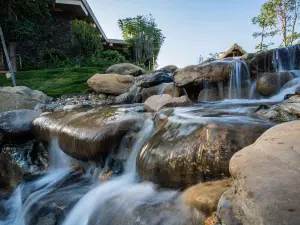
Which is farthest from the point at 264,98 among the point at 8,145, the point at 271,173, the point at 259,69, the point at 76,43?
the point at 76,43

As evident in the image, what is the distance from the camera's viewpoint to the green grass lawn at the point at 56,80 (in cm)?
915

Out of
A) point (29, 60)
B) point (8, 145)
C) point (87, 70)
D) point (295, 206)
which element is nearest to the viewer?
point (295, 206)

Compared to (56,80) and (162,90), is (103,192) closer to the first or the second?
(162,90)

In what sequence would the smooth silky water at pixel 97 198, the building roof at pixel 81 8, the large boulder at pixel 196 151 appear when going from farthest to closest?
the building roof at pixel 81 8 < the large boulder at pixel 196 151 < the smooth silky water at pixel 97 198

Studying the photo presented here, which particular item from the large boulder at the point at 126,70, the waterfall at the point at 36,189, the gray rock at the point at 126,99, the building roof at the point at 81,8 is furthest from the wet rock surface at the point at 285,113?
the building roof at the point at 81,8

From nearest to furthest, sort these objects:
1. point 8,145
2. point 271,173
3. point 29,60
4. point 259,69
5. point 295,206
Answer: point 295,206, point 271,173, point 8,145, point 259,69, point 29,60

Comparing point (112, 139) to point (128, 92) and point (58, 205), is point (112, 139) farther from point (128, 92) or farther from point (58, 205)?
point (128, 92)

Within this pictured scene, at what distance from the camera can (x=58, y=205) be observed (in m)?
2.48

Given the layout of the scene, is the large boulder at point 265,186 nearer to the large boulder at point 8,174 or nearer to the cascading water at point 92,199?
the cascading water at point 92,199

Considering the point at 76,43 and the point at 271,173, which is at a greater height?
the point at 76,43

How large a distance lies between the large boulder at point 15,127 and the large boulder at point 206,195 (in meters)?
3.71

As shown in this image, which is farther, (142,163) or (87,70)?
(87,70)

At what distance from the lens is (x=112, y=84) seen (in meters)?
7.77

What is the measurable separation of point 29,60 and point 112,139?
13477 millimetres
